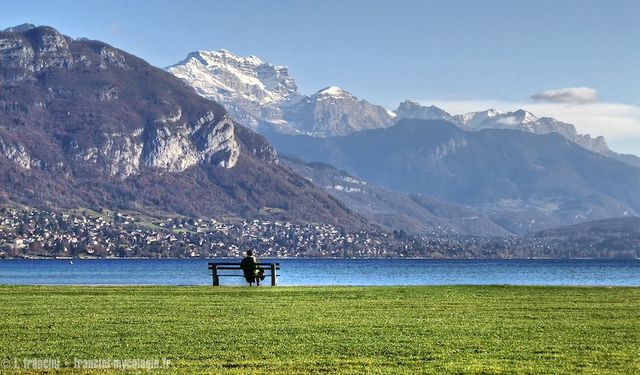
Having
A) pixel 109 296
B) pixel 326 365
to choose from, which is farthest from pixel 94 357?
pixel 109 296

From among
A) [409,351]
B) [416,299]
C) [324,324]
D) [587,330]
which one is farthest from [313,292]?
[409,351]

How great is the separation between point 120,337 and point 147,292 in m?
21.4

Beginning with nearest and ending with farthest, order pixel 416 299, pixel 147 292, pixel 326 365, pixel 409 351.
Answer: pixel 326 365
pixel 409 351
pixel 416 299
pixel 147 292

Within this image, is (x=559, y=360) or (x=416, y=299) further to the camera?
(x=416, y=299)

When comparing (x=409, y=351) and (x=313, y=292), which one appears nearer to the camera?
(x=409, y=351)

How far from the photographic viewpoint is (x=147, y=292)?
174 feet

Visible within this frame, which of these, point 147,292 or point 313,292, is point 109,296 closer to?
point 147,292

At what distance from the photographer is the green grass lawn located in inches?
1073

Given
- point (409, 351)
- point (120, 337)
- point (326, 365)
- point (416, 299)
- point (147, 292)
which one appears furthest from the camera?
point (147, 292)

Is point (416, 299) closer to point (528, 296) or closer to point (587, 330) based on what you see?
point (528, 296)

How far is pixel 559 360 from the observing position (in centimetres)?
2764

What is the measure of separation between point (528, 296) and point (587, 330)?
1621 centimetres

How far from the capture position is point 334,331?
111 ft

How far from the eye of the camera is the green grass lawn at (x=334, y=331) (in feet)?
89.5
